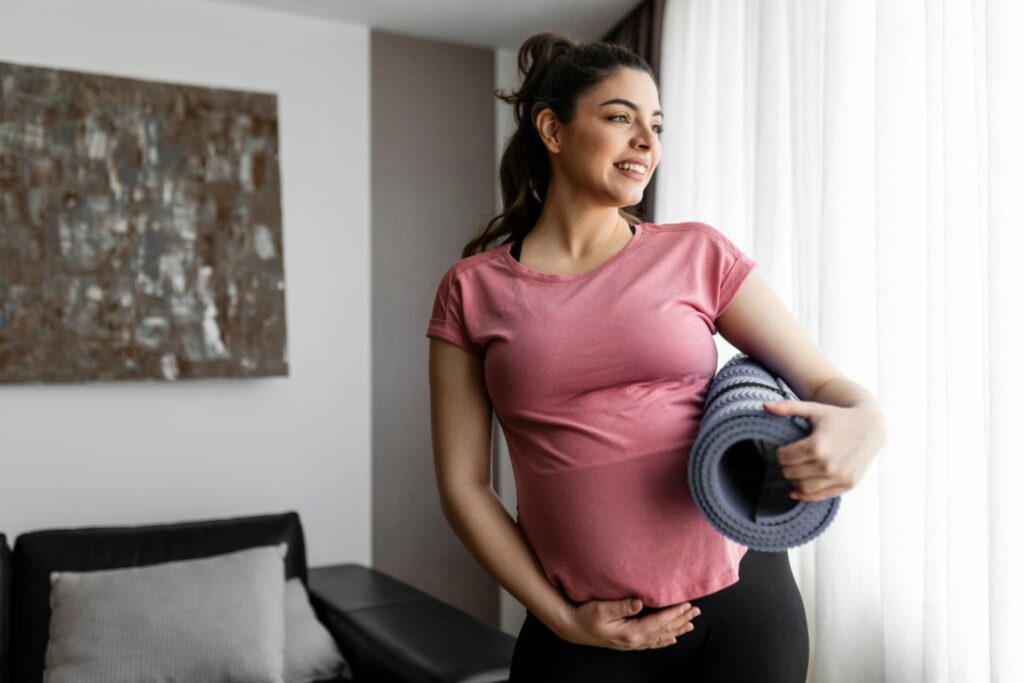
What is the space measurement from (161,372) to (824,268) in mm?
1962

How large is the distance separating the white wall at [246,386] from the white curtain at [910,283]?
4.98 feet

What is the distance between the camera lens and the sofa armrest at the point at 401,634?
6.84 ft

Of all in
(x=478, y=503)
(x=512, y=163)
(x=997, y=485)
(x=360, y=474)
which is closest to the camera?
(x=478, y=503)

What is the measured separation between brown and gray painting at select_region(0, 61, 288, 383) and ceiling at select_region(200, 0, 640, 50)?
1.31 feet

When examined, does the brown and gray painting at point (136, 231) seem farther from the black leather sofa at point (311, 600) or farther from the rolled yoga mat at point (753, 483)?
the rolled yoga mat at point (753, 483)

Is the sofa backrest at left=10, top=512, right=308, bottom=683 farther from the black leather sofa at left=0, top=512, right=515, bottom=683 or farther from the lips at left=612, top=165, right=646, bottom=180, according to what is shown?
the lips at left=612, top=165, right=646, bottom=180

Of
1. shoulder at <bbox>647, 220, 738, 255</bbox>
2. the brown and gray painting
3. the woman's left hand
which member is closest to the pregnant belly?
the woman's left hand

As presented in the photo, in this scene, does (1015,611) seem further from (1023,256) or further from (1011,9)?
(1011,9)

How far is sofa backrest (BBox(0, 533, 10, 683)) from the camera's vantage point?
2287 mm

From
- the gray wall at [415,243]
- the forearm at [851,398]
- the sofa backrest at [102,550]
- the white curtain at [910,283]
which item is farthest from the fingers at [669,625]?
the gray wall at [415,243]

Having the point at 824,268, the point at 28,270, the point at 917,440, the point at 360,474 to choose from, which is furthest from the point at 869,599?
the point at 28,270

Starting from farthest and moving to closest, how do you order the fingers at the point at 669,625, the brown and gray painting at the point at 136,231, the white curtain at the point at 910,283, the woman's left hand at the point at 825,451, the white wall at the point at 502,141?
the white wall at the point at 502,141
the brown and gray painting at the point at 136,231
the white curtain at the point at 910,283
the fingers at the point at 669,625
the woman's left hand at the point at 825,451

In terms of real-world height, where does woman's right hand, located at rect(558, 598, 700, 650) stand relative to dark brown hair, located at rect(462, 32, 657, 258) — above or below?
below

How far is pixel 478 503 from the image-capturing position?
1.13m
